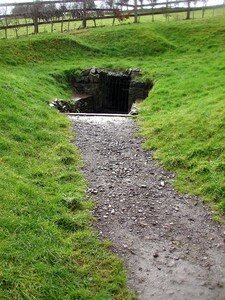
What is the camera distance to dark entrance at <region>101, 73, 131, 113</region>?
78.8 feet

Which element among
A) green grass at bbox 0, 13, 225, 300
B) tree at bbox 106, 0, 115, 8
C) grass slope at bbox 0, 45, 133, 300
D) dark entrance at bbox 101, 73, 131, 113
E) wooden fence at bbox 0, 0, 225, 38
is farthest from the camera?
tree at bbox 106, 0, 115, 8

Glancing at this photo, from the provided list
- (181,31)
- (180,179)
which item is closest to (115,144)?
(180,179)

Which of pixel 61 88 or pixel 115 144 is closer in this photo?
pixel 115 144

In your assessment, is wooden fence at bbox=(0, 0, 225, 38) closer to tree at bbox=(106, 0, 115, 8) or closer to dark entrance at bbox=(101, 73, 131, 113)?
tree at bbox=(106, 0, 115, 8)

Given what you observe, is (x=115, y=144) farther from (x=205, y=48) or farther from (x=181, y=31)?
(x=181, y=31)

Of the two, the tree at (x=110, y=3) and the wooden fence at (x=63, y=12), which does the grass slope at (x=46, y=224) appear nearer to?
the wooden fence at (x=63, y=12)

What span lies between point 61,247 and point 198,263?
9.68 feet

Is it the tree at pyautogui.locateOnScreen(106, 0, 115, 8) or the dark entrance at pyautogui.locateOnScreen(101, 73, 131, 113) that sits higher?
the tree at pyautogui.locateOnScreen(106, 0, 115, 8)

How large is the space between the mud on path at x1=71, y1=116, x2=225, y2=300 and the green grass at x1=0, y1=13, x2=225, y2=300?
15.7 inches

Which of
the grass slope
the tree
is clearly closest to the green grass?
the grass slope

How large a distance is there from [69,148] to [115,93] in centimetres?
1192

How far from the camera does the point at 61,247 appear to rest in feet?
26.7

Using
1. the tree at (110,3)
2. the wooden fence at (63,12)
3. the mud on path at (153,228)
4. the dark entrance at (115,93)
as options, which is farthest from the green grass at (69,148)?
the tree at (110,3)

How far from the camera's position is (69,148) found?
1337cm
